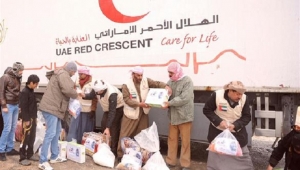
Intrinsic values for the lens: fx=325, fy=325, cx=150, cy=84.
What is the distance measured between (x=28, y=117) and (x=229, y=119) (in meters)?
2.78

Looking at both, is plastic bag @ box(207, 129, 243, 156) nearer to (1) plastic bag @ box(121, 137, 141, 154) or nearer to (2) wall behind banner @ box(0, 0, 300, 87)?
(2) wall behind banner @ box(0, 0, 300, 87)

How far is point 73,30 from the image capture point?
605 centimetres

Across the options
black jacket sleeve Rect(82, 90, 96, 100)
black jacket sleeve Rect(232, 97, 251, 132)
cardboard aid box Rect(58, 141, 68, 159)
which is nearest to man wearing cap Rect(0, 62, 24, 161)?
cardboard aid box Rect(58, 141, 68, 159)

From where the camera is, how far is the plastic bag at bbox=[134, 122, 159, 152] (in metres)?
4.48

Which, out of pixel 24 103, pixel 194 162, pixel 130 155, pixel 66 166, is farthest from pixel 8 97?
pixel 194 162

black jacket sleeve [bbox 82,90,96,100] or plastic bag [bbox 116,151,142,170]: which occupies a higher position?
black jacket sleeve [bbox 82,90,96,100]

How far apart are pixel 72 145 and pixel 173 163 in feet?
5.07

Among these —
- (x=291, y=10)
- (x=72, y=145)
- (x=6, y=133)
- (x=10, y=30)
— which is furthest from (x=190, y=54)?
(x=10, y=30)

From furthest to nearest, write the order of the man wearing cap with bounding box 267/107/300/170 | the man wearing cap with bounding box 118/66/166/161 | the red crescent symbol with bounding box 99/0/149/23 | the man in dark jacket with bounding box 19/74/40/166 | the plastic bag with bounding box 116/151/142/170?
the red crescent symbol with bounding box 99/0/149/23 → the man wearing cap with bounding box 118/66/166/161 → the man in dark jacket with bounding box 19/74/40/166 → the plastic bag with bounding box 116/151/142/170 → the man wearing cap with bounding box 267/107/300/170

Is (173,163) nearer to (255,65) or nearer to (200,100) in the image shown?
(200,100)

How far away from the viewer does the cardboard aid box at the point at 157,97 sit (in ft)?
14.6

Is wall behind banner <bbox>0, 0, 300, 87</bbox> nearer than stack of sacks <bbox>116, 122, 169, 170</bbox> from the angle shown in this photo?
Yes

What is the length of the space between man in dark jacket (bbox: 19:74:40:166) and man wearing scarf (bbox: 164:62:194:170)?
1898mm

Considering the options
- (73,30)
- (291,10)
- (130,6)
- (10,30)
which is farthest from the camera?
(10,30)
